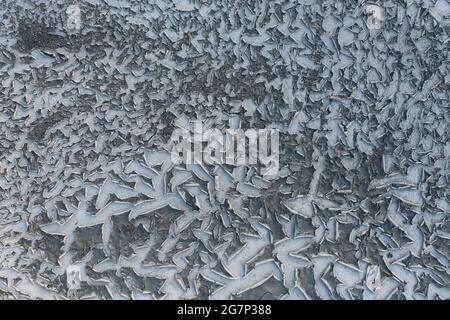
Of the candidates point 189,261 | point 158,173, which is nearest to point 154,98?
point 158,173

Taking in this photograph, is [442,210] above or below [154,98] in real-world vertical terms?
below

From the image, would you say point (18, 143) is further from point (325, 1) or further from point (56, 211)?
point (325, 1)

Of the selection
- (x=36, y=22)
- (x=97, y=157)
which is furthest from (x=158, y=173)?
(x=36, y=22)

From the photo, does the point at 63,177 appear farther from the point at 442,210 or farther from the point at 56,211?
the point at 442,210

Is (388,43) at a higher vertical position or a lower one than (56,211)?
higher
